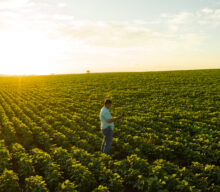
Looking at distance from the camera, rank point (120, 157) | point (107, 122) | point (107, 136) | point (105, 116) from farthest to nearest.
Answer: point (120, 157)
point (107, 136)
point (107, 122)
point (105, 116)

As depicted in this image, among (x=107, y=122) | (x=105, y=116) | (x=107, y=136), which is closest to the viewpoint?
(x=105, y=116)

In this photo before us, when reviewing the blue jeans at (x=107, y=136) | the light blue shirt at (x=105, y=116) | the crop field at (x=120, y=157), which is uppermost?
the light blue shirt at (x=105, y=116)

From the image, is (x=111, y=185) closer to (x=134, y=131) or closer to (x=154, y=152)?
(x=154, y=152)

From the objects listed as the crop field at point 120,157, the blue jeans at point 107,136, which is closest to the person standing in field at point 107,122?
the blue jeans at point 107,136

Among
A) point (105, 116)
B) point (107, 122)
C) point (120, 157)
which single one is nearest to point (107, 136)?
point (107, 122)

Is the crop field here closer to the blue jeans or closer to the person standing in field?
the blue jeans

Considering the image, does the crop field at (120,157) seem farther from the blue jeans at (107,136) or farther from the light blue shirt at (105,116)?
the light blue shirt at (105,116)

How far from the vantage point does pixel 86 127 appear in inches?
524

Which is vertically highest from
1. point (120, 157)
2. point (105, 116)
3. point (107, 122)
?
point (105, 116)

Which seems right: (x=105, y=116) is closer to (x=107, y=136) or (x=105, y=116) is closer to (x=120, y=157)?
(x=107, y=136)

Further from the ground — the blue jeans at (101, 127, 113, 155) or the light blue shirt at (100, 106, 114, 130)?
the light blue shirt at (100, 106, 114, 130)

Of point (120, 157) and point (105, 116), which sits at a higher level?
point (105, 116)

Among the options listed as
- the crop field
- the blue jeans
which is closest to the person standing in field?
the blue jeans

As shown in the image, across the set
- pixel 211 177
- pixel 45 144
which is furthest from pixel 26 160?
pixel 211 177
